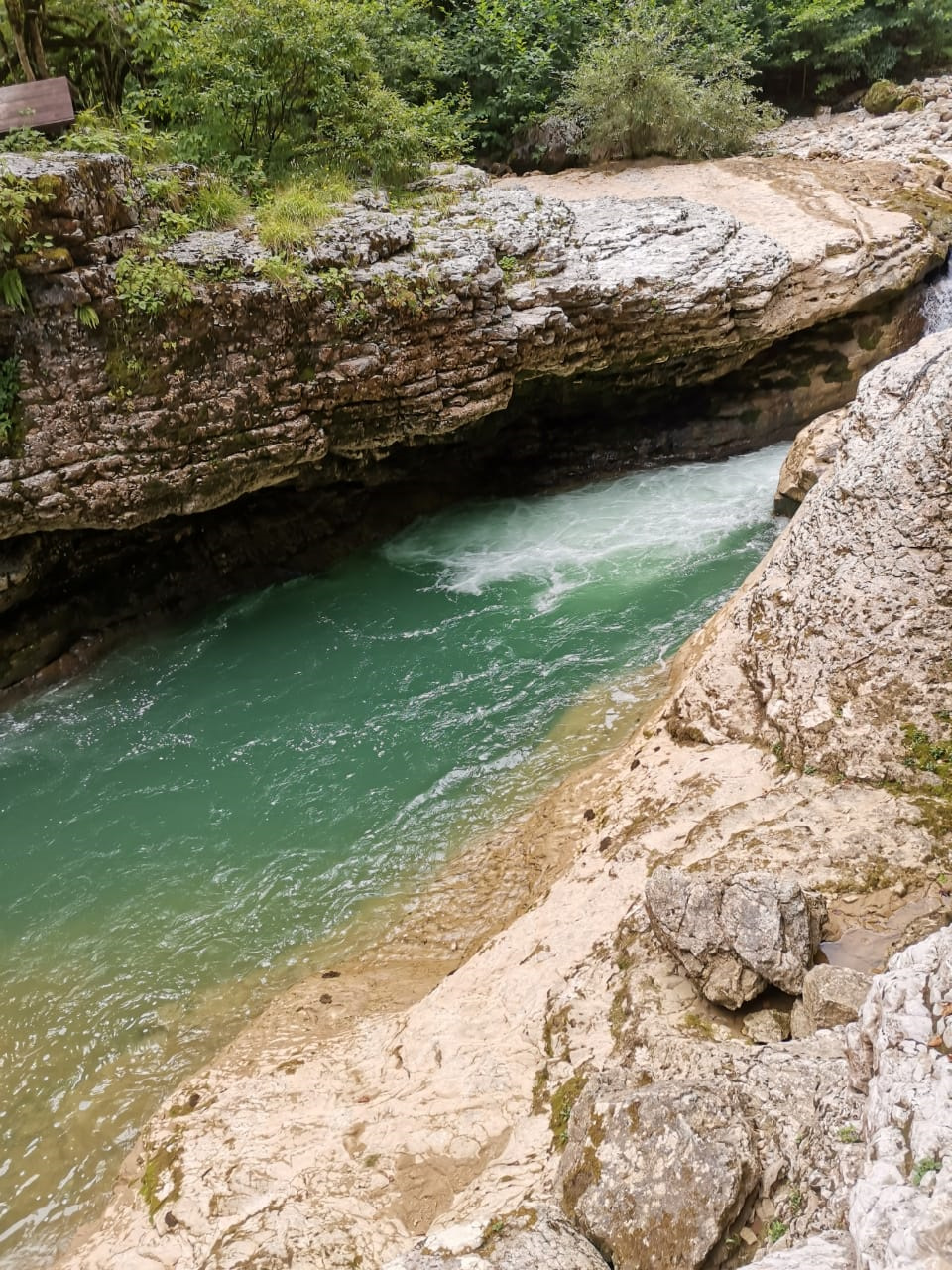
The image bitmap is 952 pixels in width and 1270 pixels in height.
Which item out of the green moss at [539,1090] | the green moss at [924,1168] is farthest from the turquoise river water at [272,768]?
the green moss at [924,1168]

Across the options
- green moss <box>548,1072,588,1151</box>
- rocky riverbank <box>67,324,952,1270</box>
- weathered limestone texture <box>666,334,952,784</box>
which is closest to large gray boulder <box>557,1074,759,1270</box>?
rocky riverbank <box>67,324,952,1270</box>

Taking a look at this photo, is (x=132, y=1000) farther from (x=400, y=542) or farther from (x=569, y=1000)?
(x=400, y=542)

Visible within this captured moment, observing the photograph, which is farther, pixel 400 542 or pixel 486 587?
pixel 400 542

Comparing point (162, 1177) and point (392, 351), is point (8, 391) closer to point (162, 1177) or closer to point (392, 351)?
point (392, 351)

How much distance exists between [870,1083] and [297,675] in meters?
7.56

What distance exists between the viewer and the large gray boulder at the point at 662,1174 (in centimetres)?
247

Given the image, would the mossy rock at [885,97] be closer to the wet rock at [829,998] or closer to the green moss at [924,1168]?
the wet rock at [829,998]

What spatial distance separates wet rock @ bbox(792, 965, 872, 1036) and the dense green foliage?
927 centimetres

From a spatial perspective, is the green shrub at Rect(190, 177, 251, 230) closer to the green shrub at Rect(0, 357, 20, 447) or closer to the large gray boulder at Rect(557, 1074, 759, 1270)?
the green shrub at Rect(0, 357, 20, 447)

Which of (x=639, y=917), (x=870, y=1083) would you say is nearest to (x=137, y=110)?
(x=639, y=917)

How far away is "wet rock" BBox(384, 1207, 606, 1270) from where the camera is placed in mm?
2553

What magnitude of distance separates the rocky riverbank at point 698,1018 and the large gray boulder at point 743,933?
1cm

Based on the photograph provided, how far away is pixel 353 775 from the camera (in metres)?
7.33

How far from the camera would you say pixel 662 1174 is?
8.57ft
